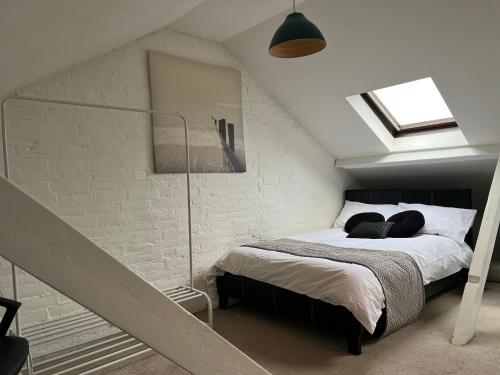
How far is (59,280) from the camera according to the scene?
0.56 m

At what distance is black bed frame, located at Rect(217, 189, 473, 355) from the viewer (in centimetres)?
244

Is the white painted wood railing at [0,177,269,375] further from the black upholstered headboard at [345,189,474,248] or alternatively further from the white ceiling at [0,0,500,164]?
the black upholstered headboard at [345,189,474,248]

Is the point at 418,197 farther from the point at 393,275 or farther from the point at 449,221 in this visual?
the point at 393,275

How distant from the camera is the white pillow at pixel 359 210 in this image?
395 centimetres

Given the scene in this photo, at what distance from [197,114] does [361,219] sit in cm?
201

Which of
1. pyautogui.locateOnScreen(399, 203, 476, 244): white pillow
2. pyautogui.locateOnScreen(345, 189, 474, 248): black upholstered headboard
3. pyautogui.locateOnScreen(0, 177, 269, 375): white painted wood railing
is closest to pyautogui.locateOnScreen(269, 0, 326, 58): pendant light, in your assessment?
pyautogui.locateOnScreen(0, 177, 269, 375): white painted wood railing

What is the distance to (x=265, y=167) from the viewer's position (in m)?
3.68

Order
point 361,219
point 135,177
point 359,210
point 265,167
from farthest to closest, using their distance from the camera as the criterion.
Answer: point 359,210, point 361,219, point 265,167, point 135,177

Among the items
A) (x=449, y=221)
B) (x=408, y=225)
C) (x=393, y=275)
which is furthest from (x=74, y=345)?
(x=449, y=221)

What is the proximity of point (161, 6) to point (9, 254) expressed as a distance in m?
1.75

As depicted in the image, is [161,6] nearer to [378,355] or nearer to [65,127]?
[65,127]

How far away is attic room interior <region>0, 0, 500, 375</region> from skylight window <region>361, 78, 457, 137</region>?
0.07ft

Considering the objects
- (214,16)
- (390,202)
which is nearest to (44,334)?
(214,16)

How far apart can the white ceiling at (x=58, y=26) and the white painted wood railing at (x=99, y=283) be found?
2.15 feet
